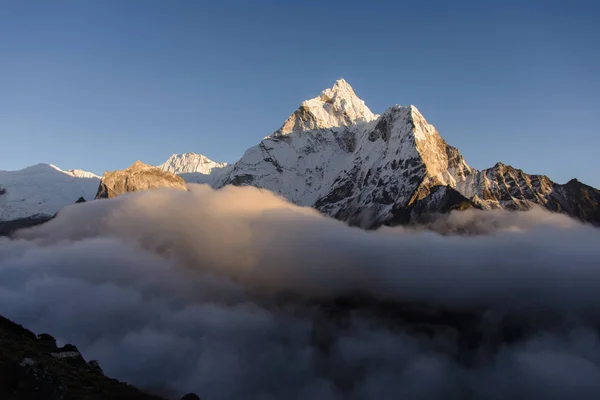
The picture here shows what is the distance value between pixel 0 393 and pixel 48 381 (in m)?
9.20

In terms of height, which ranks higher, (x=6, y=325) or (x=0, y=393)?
(x=6, y=325)

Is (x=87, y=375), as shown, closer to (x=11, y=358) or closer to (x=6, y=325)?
(x=11, y=358)

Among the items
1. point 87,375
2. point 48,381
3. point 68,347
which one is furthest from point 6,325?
point 48,381

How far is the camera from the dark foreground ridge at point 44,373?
9406 cm

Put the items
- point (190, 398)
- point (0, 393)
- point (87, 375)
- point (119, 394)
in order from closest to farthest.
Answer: point (0, 393), point (119, 394), point (87, 375), point (190, 398)

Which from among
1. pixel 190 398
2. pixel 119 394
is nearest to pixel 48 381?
pixel 119 394

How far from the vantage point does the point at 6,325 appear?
149 meters

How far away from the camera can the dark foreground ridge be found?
3703 inches

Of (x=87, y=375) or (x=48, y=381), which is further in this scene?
(x=87, y=375)

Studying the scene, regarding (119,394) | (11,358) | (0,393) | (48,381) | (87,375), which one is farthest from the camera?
(87,375)

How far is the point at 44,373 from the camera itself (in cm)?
9831

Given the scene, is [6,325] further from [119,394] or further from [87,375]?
[119,394]

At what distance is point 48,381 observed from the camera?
3873 inches

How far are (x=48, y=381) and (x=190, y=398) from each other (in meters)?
56.3
